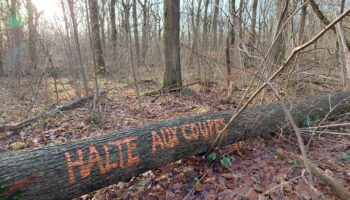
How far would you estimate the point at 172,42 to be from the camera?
6.04 meters

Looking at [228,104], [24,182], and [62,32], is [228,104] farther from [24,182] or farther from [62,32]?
[24,182]

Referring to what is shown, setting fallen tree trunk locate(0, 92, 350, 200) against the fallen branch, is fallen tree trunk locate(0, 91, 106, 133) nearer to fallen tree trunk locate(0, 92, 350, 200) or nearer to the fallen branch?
fallen tree trunk locate(0, 92, 350, 200)

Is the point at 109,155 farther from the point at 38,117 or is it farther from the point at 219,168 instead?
the point at 38,117

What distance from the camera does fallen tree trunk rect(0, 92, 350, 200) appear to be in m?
1.88

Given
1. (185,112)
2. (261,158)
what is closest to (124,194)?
(261,158)

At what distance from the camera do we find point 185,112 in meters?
→ 4.70

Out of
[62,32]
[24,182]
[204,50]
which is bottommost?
[24,182]

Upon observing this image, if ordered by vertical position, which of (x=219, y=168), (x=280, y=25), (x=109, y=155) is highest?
(x=280, y=25)

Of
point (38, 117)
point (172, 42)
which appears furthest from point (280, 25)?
point (38, 117)

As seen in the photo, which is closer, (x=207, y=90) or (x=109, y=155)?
(x=109, y=155)

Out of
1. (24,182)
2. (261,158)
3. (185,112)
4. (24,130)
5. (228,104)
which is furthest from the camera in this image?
(228,104)

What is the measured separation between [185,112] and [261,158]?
2.02 m

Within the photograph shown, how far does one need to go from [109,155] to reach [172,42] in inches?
170

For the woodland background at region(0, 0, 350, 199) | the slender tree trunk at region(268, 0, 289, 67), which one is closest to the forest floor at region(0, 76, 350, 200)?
the woodland background at region(0, 0, 350, 199)
